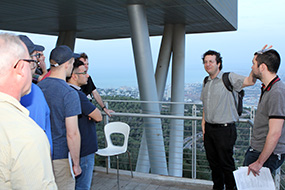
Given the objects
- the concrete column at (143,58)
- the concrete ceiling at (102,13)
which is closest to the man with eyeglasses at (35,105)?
the concrete column at (143,58)

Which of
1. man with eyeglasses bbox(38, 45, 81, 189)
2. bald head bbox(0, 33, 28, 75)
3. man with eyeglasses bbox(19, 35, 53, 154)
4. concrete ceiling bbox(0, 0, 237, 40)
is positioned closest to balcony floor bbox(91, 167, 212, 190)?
man with eyeglasses bbox(38, 45, 81, 189)

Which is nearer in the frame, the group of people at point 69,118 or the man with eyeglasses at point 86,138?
the group of people at point 69,118

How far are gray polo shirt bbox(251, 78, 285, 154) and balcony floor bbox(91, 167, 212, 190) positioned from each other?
1734 millimetres

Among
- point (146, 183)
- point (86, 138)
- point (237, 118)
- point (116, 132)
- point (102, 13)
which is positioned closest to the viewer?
point (86, 138)

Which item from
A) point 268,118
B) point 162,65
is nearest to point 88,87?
point 268,118

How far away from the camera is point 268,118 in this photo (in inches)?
88.6

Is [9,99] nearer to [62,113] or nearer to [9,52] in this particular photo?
[9,52]

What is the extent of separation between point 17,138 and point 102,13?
292 inches

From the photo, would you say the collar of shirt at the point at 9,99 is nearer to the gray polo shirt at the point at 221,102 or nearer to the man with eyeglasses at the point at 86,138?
the man with eyeglasses at the point at 86,138

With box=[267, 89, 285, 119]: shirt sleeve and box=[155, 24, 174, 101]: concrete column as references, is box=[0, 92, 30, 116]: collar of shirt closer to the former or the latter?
box=[267, 89, 285, 119]: shirt sleeve

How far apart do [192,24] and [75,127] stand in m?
8.67

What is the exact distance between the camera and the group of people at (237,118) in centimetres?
216

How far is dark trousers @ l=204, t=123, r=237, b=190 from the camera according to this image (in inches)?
125

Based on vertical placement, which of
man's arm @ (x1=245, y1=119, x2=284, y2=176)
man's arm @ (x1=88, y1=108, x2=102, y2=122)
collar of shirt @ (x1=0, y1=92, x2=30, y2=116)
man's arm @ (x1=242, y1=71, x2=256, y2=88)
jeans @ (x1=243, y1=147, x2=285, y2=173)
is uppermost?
man's arm @ (x1=242, y1=71, x2=256, y2=88)
